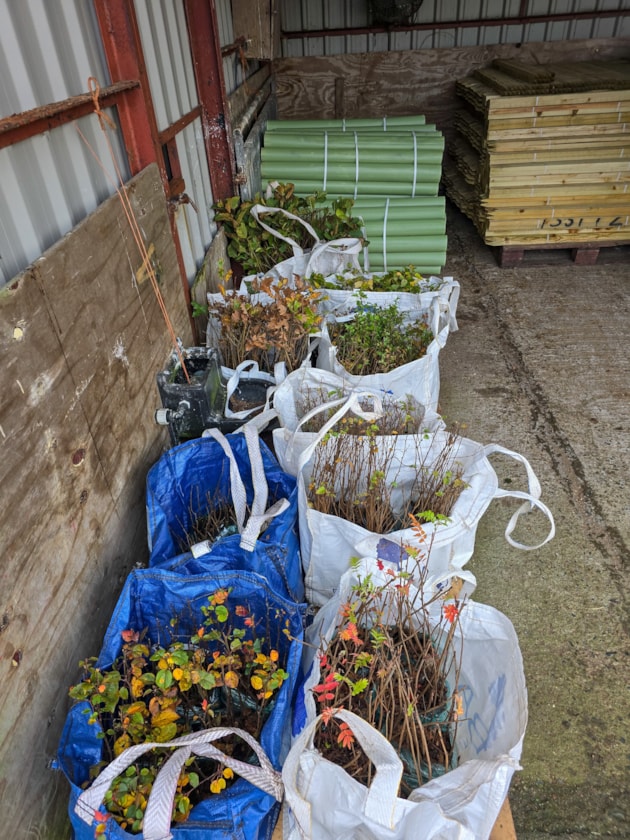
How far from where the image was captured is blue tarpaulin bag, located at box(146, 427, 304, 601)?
1.54 m

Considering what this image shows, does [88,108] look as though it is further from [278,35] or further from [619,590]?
[278,35]

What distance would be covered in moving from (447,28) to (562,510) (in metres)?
5.52

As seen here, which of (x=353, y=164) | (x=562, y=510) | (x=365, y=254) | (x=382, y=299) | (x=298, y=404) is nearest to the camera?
(x=298, y=404)

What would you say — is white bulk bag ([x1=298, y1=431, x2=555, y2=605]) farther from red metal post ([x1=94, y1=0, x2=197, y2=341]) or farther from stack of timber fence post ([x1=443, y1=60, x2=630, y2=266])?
stack of timber fence post ([x1=443, y1=60, x2=630, y2=266])

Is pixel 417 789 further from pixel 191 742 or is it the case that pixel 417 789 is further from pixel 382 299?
pixel 382 299

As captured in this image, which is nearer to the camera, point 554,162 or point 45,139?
point 45,139

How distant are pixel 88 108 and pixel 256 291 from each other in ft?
3.86

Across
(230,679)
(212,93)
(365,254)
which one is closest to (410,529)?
(230,679)

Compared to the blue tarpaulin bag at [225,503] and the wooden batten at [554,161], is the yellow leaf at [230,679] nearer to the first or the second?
the blue tarpaulin bag at [225,503]

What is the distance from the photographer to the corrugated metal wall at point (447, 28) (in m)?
5.71

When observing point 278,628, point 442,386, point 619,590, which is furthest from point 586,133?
point 278,628

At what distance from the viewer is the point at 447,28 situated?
5.79m

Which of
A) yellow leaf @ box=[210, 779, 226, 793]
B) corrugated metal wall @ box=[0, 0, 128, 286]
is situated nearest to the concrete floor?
yellow leaf @ box=[210, 779, 226, 793]

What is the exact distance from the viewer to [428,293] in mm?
2750
